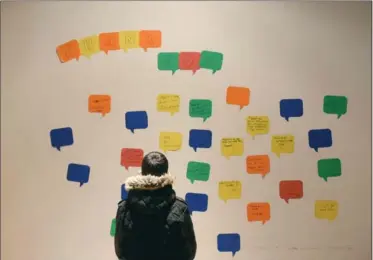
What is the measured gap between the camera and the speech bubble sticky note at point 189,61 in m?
2.40

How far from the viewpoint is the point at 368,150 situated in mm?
2461

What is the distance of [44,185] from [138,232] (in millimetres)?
896

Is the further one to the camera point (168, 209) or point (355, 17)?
point (355, 17)

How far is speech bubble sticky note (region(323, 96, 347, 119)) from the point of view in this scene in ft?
7.99

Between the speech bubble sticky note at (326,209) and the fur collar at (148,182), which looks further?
the speech bubble sticky note at (326,209)

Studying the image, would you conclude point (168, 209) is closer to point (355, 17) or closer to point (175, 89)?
point (175, 89)

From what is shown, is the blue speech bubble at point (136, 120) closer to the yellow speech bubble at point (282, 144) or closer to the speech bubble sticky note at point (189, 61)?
the speech bubble sticky note at point (189, 61)

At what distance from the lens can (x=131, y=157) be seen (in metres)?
2.41

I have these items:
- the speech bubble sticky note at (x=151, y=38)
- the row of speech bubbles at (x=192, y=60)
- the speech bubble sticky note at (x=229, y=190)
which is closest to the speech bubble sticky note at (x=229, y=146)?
the speech bubble sticky note at (x=229, y=190)

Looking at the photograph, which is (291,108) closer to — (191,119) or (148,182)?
(191,119)

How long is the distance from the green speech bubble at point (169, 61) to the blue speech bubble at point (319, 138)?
796 millimetres

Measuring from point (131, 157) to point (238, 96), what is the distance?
650mm

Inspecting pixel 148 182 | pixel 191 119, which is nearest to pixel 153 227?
pixel 148 182

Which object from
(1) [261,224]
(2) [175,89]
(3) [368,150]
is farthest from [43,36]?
(3) [368,150]
